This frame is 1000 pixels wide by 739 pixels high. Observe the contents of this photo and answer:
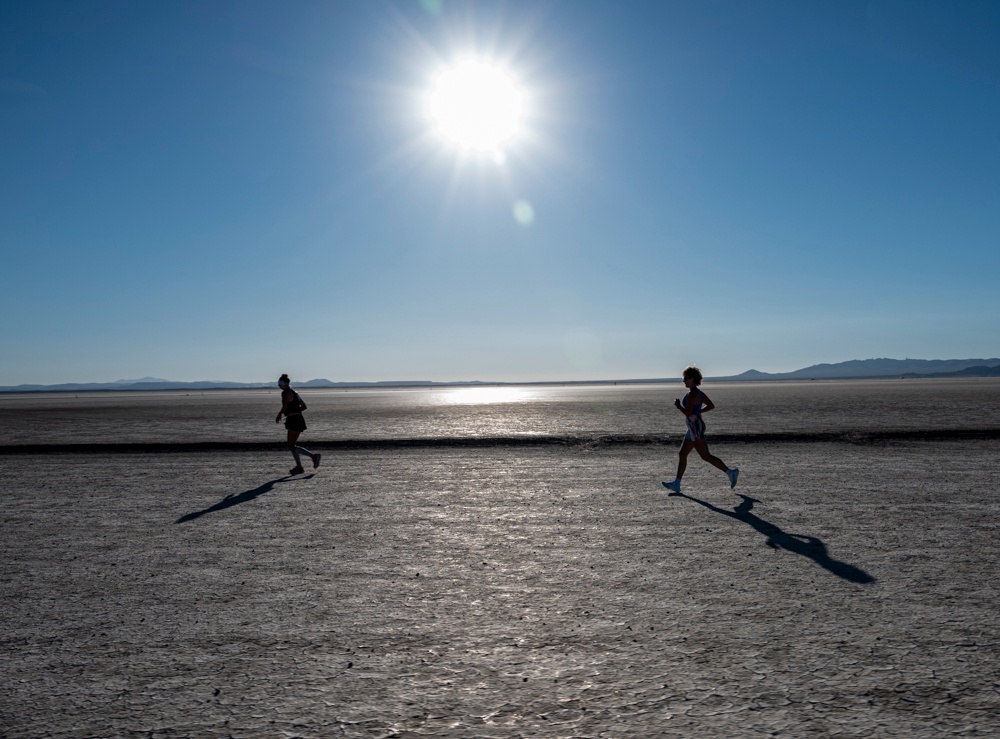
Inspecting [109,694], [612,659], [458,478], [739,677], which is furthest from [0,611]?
[458,478]

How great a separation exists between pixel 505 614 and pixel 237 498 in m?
7.00

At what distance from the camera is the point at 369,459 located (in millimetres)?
16453

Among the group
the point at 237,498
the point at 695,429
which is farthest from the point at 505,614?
the point at 237,498

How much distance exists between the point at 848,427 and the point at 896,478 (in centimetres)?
1183

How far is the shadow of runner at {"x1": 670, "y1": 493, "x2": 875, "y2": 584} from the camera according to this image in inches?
247

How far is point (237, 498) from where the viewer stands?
1097 centimetres

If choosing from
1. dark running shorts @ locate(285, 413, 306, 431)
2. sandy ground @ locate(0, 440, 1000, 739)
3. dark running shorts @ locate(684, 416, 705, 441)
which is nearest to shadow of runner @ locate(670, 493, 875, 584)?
sandy ground @ locate(0, 440, 1000, 739)

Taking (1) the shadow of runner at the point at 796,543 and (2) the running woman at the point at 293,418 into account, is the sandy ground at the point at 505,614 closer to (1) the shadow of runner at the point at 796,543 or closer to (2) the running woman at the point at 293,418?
(1) the shadow of runner at the point at 796,543

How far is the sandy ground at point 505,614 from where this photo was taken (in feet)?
12.3

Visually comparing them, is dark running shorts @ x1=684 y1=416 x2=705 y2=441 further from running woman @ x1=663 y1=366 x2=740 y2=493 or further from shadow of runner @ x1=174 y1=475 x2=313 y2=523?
shadow of runner @ x1=174 y1=475 x2=313 y2=523

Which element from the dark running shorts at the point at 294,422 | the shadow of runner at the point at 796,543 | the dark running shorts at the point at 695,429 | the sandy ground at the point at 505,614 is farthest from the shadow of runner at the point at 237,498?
the dark running shorts at the point at 695,429

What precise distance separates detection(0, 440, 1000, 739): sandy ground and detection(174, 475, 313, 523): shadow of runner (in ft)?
0.27

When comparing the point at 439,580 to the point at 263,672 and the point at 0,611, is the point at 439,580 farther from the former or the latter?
the point at 0,611

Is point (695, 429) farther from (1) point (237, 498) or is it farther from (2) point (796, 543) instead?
(1) point (237, 498)
